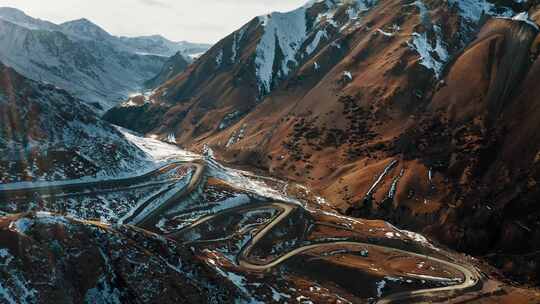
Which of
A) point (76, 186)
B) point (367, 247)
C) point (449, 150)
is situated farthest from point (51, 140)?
point (449, 150)

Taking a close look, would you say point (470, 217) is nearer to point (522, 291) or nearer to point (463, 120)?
point (522, 291)

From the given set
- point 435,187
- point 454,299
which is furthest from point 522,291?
point 435,187

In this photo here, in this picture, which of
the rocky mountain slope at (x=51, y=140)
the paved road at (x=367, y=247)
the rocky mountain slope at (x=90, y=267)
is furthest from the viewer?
the rocky mountain slope at (x=51, y=140)

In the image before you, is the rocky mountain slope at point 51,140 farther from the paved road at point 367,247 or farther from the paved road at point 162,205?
the paved road at point 367,247

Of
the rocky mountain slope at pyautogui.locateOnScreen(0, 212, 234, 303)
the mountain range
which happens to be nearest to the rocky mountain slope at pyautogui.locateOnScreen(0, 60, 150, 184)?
the mountain range

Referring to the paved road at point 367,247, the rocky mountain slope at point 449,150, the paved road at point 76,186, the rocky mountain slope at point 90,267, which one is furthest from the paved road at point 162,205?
the rocky mountain slope at point 449,150

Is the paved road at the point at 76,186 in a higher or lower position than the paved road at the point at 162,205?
higher

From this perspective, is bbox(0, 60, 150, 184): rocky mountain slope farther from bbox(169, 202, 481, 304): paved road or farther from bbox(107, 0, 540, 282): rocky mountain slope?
bbox(107, 0, 540, 282): rocky mountain slope

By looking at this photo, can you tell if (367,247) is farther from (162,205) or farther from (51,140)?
(51,140)
